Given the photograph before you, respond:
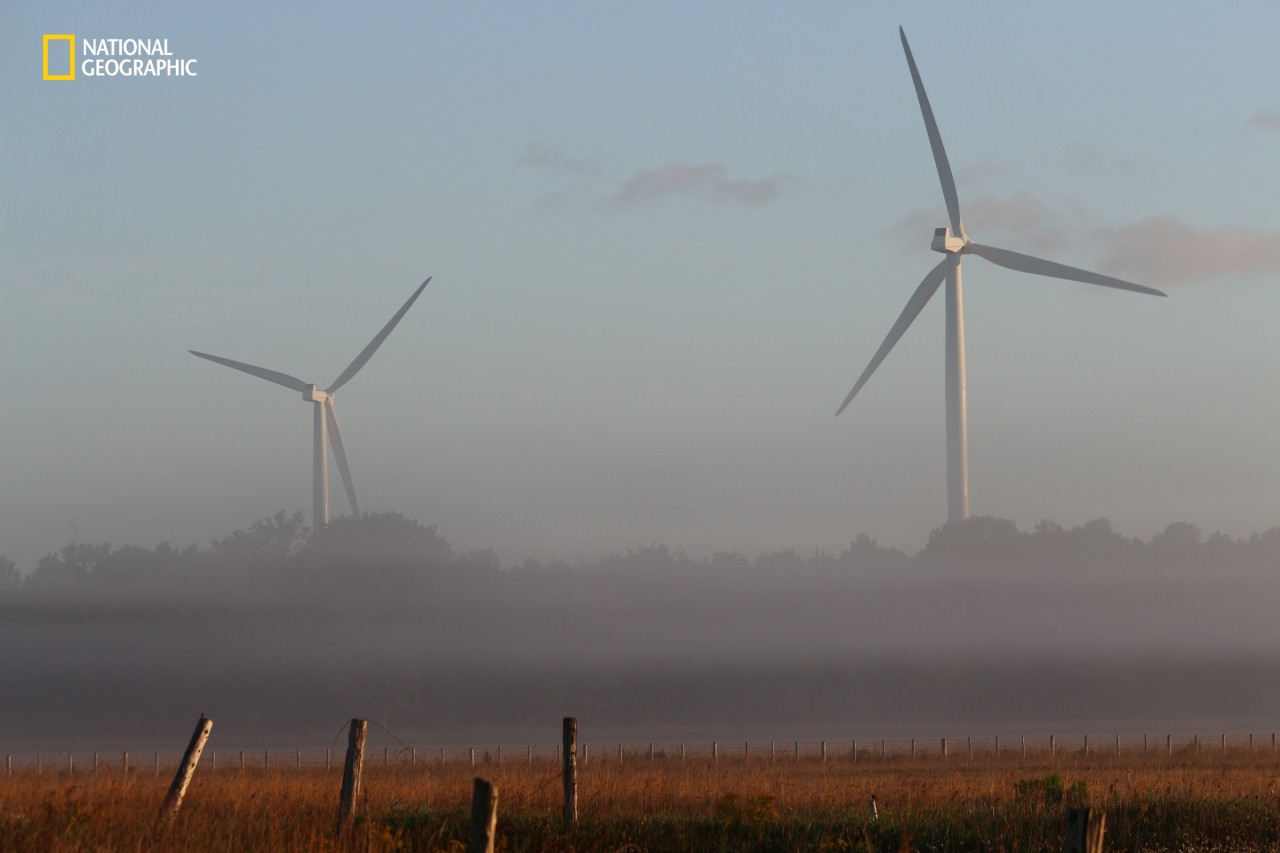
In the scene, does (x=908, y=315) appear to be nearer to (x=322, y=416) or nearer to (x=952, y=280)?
(x=952, y=280)

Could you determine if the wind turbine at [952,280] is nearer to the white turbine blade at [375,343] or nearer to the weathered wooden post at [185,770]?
the white turbine blade at [375,343]

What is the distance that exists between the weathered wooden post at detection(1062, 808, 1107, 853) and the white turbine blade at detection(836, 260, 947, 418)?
74245 mm

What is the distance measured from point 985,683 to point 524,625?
197 feet

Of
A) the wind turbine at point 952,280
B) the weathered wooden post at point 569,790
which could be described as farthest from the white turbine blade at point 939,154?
the weathered wooden post at point 569,790

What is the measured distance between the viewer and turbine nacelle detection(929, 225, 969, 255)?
94.2m

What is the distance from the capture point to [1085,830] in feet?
58.0

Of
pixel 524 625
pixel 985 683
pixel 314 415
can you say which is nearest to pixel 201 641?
pixel 524 625

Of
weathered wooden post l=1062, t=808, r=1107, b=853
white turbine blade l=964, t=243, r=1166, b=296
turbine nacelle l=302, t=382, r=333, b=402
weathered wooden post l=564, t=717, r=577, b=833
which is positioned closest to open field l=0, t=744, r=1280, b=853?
weathered wooden post l=564, t=717, r=577, b=833

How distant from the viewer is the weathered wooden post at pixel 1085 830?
17672 mm

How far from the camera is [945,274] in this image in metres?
95.1

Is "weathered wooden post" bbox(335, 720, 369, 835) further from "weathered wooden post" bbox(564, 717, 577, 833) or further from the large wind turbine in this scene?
the large wind turbine

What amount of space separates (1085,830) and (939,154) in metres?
76.0

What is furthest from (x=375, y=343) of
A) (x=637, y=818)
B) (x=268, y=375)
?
(x=637, y=818)

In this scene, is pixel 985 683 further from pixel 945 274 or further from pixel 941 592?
pixel 945 274
